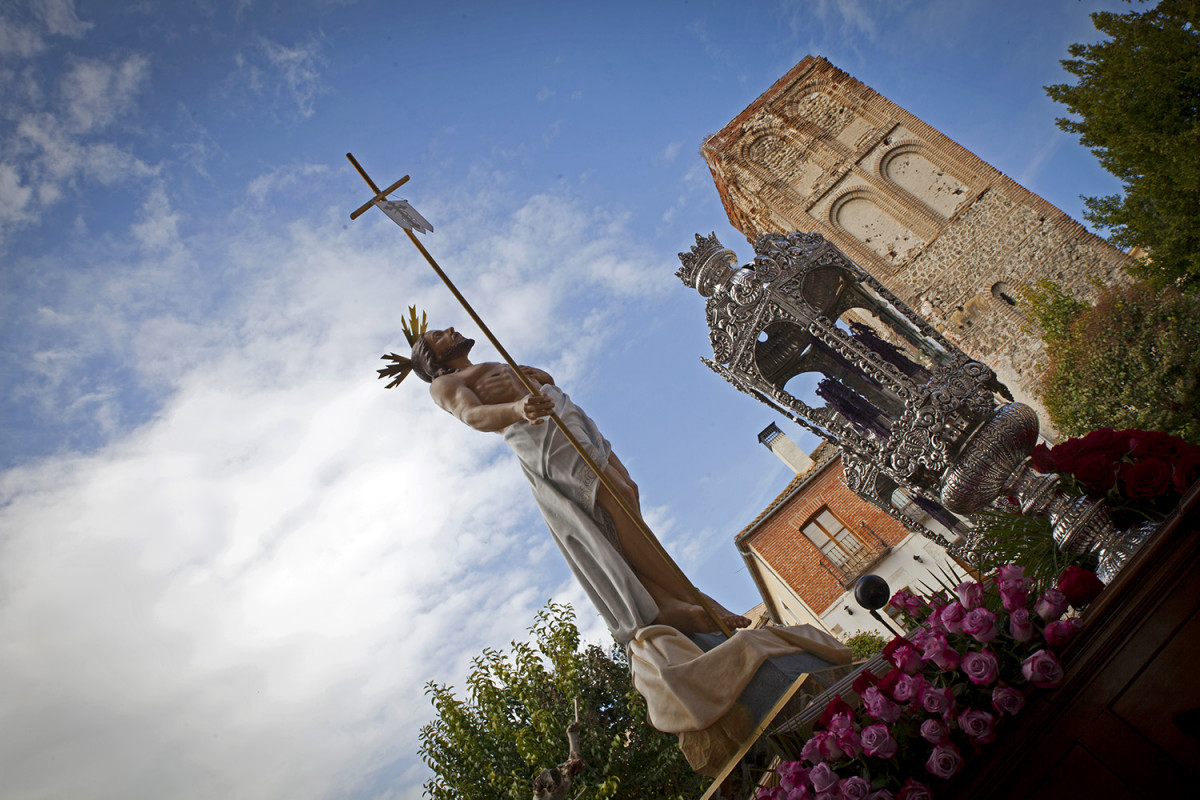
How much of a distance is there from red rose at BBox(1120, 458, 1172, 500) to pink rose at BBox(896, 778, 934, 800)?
193cm

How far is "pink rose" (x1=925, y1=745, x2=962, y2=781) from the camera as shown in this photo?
2.15 m

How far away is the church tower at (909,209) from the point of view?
1563 centimetres

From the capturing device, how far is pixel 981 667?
2238mm

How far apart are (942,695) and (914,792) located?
0.33 meters

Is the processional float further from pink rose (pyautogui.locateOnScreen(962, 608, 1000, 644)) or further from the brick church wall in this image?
the brick church wall

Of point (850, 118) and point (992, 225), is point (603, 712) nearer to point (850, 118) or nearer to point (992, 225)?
point (992, 225)

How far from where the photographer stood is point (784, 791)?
247 cm

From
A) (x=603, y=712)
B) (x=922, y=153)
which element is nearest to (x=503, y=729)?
(x=603, y=712)

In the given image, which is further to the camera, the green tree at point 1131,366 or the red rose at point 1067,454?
the green tree at point 1131,366

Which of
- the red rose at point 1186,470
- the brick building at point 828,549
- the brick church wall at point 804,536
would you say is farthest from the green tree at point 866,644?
the red rose at point 1186,470

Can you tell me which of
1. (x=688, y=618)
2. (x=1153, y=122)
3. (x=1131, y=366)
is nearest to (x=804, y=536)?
(x=1131, y=366)

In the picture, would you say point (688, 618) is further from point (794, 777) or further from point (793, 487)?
point (793, 487)

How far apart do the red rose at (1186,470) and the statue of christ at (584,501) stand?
2785 mm

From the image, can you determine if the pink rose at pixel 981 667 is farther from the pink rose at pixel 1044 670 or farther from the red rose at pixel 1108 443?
the red rose at pixel 1108 443
